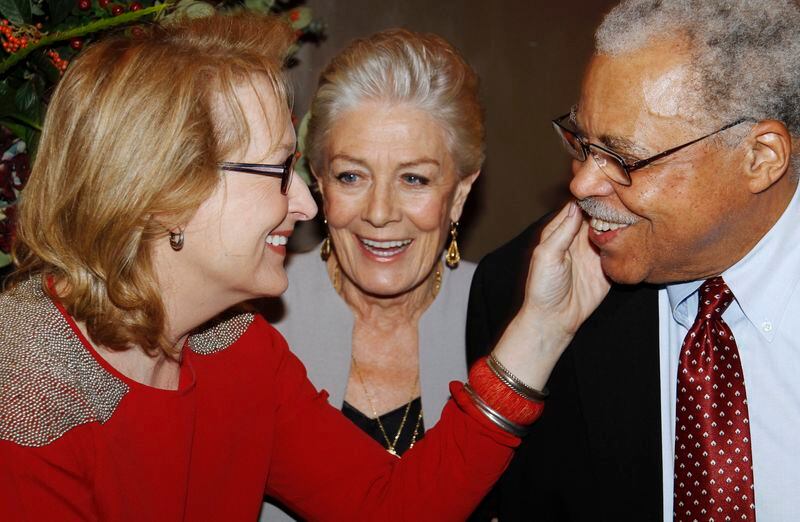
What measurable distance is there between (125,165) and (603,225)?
1.09 metres

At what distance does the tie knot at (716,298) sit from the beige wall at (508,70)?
1538 mm

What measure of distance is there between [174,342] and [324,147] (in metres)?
0.92

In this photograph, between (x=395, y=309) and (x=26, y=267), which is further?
(x=395, y=309)

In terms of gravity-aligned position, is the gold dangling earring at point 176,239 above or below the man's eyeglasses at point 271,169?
below

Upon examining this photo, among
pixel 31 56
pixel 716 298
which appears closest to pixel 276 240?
pixel 31 56

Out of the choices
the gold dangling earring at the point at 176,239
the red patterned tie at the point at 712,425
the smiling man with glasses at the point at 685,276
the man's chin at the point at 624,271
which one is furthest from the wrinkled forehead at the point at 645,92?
the gold dangling earring at the point at 176,239

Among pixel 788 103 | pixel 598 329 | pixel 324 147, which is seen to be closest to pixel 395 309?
pixel 324 147

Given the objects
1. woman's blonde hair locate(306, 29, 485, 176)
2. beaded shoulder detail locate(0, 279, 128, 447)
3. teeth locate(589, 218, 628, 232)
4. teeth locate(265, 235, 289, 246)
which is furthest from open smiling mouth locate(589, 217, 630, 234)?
beaded shoulder detail locate(0, 279, 128, 447)

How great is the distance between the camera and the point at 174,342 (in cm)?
188

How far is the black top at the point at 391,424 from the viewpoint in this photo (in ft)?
8.53

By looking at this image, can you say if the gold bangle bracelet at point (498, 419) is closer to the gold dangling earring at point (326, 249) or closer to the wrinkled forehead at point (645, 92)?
the wrinkled forehead at point (645, 92)

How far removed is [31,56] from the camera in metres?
2.22

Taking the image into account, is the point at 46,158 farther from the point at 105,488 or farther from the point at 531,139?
the point at 531,139

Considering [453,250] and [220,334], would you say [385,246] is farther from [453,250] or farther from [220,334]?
[220,334]
